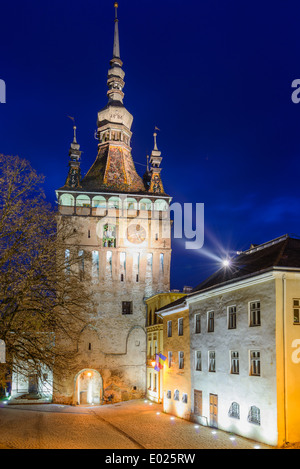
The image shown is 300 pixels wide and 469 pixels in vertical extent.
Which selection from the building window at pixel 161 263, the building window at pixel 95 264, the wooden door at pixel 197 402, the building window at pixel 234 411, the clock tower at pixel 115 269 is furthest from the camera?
the building window at pixel 161 263

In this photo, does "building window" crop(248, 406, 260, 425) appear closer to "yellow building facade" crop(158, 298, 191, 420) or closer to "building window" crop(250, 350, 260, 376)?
"building window" crop(250, 350, 260, 376)

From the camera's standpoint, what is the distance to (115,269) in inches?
1921

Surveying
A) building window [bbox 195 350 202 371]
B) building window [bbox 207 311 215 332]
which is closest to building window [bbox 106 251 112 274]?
building window [bbox 195 350 202 371]

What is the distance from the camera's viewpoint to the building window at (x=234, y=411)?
23.1 meters

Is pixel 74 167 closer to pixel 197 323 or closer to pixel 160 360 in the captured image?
pixel 160 360

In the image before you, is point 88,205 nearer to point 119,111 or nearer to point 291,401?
point 119,111

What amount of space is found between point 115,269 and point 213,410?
957 inches

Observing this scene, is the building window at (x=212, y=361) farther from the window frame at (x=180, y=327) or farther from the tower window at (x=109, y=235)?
the tower window at (x=109, y=235)

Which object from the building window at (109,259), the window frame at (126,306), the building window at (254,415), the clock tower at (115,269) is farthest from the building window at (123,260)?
the building window at (254,415)

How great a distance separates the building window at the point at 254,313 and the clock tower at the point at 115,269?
2484cm

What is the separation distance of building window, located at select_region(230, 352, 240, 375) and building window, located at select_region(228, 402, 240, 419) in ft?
4.65

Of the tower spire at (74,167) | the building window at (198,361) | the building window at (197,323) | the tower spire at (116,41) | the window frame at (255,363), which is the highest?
the tower spire at (116,41)

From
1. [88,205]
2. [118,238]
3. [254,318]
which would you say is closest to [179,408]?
[254,318]

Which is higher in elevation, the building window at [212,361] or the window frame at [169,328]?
the window frame at [169,328]
